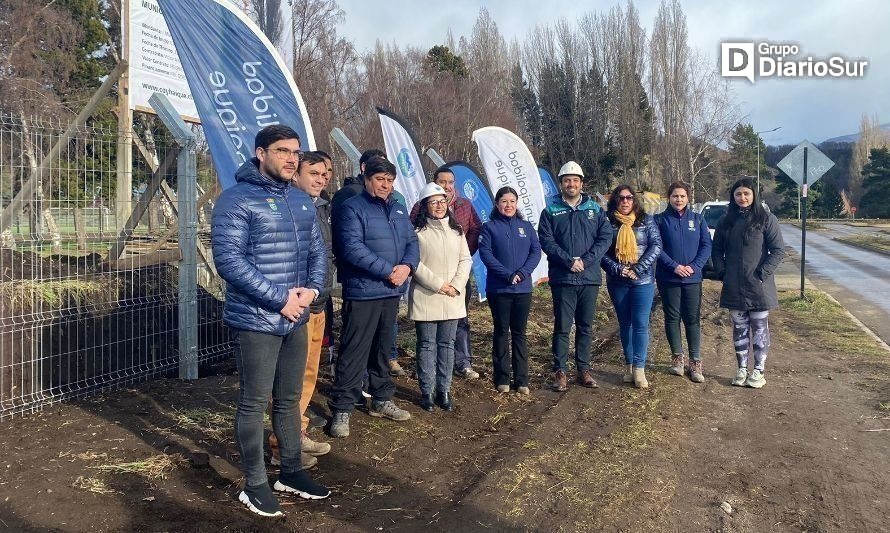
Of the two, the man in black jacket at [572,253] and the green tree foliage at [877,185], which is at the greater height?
the green tree foliage at [877,185]

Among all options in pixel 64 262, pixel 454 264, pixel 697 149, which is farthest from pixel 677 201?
pixel 697 149

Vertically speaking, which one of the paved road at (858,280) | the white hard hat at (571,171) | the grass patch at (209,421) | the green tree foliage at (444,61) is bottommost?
the grass patch at (209,421)

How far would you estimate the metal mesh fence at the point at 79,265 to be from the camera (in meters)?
5.12

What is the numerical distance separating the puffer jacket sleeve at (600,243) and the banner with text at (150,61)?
5.38 metres

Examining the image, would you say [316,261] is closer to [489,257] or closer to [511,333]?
[489,257]

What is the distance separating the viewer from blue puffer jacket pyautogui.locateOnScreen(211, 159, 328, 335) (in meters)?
3.31

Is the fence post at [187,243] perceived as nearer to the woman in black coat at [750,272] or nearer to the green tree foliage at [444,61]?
the woman in black coat at [750,272]

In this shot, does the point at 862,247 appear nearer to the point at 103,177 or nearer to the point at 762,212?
the point at 762,212

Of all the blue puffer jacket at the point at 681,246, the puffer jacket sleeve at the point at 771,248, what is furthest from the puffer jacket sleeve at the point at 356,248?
the puffer jacket sleeve at the point at 771,248

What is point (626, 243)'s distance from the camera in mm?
6285

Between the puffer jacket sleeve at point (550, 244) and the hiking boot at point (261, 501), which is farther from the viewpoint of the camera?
the puffer jacket sleeve at point (550, 244)

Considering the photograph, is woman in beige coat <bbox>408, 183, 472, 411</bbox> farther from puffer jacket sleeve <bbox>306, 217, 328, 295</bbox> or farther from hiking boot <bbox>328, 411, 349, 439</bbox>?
puffer jacket sleeve <bbox>306, 217, 328, 295</bbox>

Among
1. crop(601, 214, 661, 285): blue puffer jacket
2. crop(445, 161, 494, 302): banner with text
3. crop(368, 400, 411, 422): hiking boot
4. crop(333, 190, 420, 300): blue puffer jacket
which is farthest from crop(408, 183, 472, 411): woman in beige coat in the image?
crop(445, 161, 494, 302): banner with text

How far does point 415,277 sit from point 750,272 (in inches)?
131
